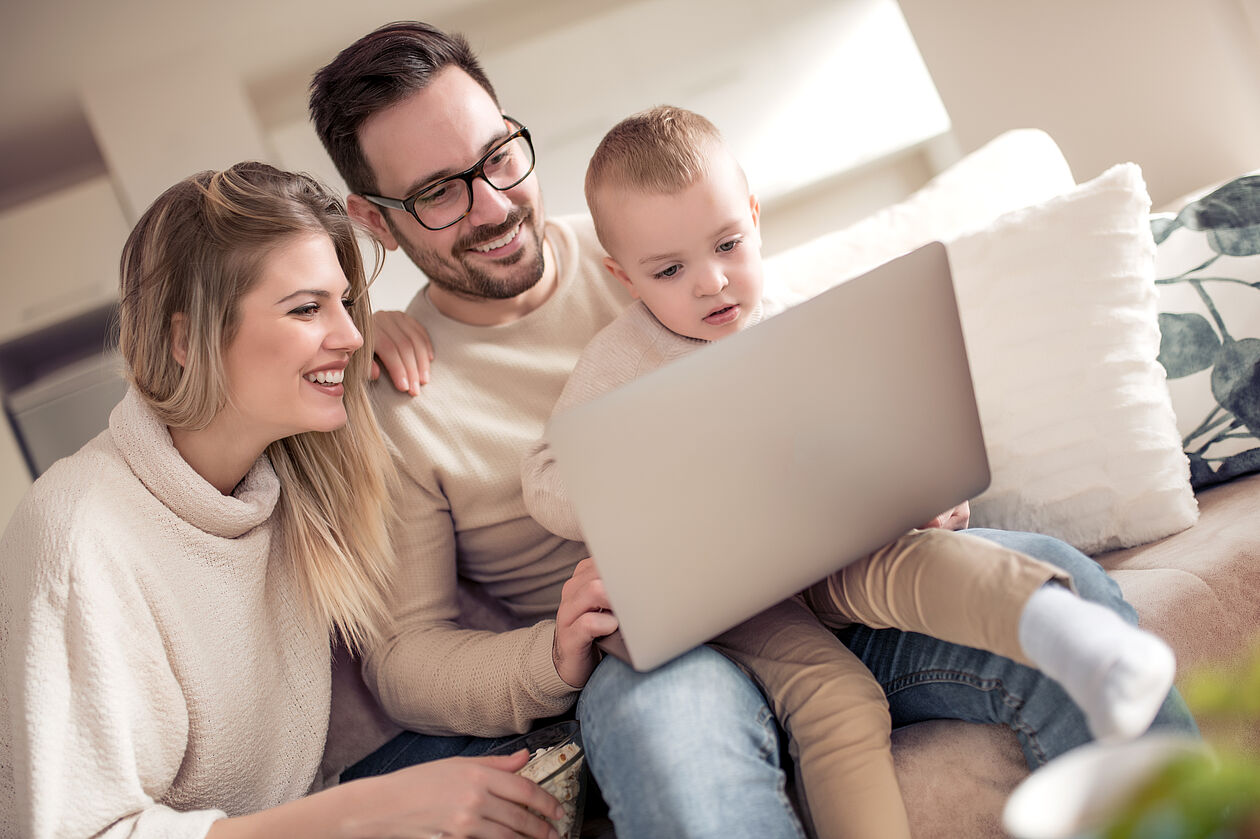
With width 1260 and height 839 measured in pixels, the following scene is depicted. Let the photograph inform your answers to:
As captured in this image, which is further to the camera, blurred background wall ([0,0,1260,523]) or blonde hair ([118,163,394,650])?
blurred background wall ([0,0,1260,523])

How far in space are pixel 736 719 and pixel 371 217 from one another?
3.44 ft

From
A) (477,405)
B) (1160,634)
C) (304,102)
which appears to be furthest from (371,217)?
(304,102)

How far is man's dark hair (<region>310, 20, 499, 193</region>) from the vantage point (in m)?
1.41

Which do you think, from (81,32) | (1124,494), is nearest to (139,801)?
(1124,494)

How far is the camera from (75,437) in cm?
356

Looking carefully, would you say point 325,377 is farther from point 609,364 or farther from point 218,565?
point 609,364

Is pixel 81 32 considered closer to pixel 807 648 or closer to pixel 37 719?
pixel 37 719

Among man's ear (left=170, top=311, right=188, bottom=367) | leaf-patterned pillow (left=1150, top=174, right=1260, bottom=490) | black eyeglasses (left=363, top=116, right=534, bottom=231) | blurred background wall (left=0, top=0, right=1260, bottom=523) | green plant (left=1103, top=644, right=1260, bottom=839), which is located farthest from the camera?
blurred background wall (left=0, top=0, right=1260, bottom=523)

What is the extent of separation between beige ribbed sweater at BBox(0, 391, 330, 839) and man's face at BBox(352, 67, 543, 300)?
45cm

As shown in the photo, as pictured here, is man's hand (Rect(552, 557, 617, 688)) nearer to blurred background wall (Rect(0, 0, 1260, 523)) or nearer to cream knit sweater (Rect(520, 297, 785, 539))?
cream knit sweater (Rect(520, 297, 785, 539))

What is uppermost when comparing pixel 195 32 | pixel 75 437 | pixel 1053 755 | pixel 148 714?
pixel 195 32

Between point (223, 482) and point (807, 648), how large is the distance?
0.77 m

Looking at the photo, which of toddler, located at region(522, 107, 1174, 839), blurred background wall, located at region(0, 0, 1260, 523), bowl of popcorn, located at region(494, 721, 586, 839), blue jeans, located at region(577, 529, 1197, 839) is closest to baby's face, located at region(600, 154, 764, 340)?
toddler, located at region(522, 107, 1174, 839)

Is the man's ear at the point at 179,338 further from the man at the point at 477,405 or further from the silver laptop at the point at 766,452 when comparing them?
the silver laptop at the point at 766,452
